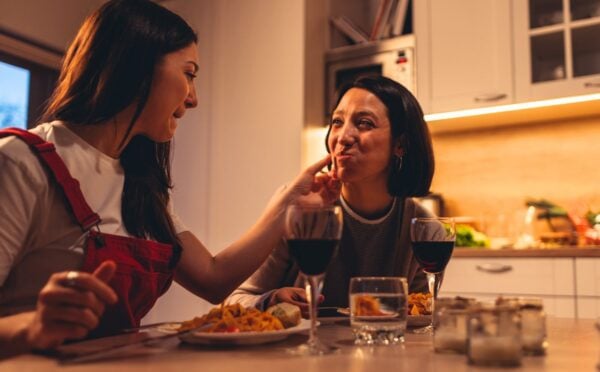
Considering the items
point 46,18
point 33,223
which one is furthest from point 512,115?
point 46,18

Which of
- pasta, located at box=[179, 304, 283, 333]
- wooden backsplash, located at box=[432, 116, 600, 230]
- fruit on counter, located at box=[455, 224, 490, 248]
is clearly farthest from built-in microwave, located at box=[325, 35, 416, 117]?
pasta, located at box=[179, 304, 283, 333]

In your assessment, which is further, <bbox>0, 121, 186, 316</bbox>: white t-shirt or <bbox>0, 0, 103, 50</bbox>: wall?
<bbox>0, 0, 103, 50</bbox>: wall

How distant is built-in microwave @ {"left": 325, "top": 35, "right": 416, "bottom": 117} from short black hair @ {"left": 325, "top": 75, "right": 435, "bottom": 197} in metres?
1.18

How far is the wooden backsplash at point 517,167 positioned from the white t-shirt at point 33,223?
2286 millimetres

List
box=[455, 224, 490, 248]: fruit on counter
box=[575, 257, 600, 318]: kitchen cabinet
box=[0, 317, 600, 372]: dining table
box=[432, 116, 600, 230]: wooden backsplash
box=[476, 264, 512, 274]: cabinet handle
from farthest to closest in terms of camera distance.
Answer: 1. box=[432, 116, 600, 230]: wooden backsplash
2. box=[455, 224, 490, 248]: fruit on counter
3. box=[476, 264, 512, 274]: cabinet handle
4. box=[575, 257, 600, 318]: kitchen cabinet
5. box=[0, 317, 600, 372]: dining table

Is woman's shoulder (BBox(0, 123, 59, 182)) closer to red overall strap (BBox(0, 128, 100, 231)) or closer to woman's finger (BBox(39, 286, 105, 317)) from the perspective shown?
red overall strap (BBox(0, 128, 100, 231))

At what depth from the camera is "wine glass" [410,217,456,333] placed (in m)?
1.01

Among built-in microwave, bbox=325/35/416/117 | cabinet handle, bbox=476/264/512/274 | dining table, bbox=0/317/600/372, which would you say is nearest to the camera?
dining table, bbox=0/317/600/372

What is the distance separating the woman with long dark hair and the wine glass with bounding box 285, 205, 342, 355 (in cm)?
36

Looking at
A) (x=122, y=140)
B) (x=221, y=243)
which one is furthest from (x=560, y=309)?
(x=122, y=140)

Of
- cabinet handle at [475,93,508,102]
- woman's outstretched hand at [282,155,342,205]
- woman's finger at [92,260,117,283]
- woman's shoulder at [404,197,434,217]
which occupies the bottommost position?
woman's finger at [92,260,117,283]

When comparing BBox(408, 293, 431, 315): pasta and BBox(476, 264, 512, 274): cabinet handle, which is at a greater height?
BBox(408, 293, 431, 315): pasta

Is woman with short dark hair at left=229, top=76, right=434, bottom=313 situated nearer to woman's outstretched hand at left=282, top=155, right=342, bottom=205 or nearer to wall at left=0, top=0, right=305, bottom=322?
woman's outstretched hand at left=282, top=155, right=342, bottom=205

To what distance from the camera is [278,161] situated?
3039 mm
